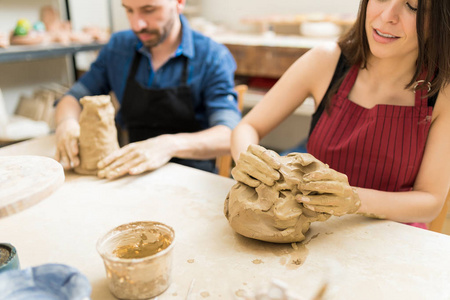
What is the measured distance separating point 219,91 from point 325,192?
1053 mm

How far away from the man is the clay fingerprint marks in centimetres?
31

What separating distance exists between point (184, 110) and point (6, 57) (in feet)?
5.52

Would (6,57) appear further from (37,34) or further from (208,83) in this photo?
(208,83)

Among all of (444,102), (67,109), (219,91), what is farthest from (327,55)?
(67,109)

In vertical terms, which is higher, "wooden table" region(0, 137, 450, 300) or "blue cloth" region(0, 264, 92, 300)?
"blue cloth" region(0, 264, 92, 300)

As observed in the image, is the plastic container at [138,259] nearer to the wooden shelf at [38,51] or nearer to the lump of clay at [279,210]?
the lump of clay at [279,210]

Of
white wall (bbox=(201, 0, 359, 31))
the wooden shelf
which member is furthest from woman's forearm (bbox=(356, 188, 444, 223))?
the wooden shelf

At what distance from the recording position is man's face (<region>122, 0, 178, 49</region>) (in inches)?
69.4

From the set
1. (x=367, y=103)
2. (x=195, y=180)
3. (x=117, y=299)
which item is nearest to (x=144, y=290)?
(x=117, y=299)

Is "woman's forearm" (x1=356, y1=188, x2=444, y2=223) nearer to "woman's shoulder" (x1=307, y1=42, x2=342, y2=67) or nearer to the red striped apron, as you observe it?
the red striped apron

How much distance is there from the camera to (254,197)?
1.07m

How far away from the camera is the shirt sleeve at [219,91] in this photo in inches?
75.4

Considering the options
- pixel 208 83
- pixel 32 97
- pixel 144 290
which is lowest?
pixel 32 97

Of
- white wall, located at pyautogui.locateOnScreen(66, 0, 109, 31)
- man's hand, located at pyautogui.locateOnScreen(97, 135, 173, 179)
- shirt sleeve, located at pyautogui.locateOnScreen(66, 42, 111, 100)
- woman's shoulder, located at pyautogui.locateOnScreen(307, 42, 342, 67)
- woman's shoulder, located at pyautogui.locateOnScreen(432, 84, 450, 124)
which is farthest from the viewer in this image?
white wall, located at pyautogui.locateOnScreen(66, 0, 109, 31)
